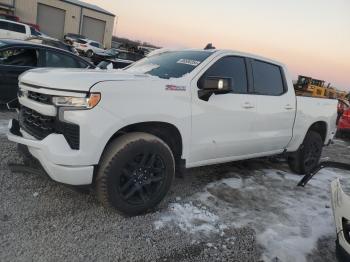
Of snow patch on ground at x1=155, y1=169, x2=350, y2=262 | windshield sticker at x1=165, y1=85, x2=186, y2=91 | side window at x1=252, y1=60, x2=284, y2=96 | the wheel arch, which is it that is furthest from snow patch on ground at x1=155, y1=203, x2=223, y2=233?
side window at x1=252, y1=60, x2=284, y2=96

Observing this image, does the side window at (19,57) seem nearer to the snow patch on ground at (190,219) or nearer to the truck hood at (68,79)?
the truck hood at (68,79)

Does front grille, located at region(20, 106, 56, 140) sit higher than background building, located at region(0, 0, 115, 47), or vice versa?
front grille, located at region(20, 106, 56, 140)

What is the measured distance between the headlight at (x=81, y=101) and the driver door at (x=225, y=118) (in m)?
1.22

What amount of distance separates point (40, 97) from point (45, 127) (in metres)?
0.30

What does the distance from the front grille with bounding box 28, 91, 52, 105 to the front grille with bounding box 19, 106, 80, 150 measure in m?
0.13

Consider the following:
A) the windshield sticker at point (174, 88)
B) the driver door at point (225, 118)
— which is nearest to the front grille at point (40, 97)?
the windshield sticker at point (174, 88)

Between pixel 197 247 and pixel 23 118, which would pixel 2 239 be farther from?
pixel 197 247

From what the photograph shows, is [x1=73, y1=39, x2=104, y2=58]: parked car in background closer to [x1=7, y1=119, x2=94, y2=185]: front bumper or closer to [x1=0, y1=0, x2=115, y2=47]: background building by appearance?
[x1=0, y1=0, x2=115, y2=47]: background building

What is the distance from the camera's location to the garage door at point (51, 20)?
37625 mm

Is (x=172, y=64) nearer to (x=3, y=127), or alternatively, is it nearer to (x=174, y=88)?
(x=174, y=88)

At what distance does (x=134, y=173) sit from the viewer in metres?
3.79

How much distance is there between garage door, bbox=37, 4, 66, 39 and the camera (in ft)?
123

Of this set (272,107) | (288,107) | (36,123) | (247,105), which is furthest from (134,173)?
(288,107)

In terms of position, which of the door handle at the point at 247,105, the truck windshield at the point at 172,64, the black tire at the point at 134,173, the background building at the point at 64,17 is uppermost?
the truck windshield at the point at 172,64
